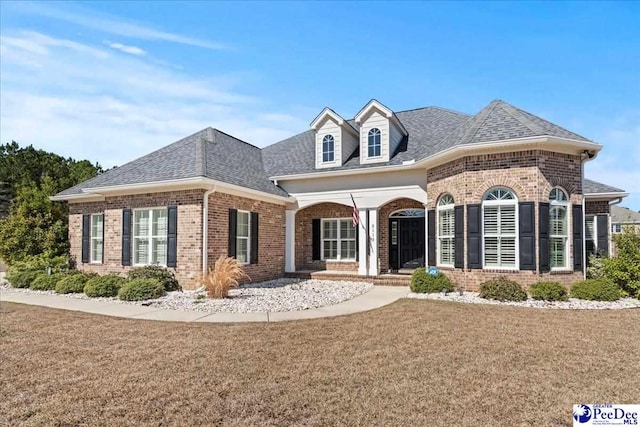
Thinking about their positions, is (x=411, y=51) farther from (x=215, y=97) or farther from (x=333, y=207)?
(x=333, y=207)

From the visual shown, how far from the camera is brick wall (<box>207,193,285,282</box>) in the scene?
12.0 metres

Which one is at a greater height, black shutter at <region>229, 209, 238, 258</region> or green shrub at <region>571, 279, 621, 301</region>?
black shutter at <region>229, 209, 238, 258</region>

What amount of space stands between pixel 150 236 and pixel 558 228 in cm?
1261

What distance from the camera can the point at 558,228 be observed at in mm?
10781

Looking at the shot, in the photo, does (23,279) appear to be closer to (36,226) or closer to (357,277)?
(36,226)

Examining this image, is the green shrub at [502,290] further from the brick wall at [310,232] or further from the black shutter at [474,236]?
the brick wall at [310,232]

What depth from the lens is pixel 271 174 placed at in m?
16.2

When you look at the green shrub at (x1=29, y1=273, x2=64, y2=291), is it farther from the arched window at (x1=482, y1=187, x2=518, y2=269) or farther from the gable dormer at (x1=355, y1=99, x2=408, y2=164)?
the arched window at (x1=482, y1=187, x2=518, y2=269)

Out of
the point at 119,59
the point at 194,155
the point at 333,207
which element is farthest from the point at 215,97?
the point at 333,207

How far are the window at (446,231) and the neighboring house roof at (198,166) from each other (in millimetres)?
6289

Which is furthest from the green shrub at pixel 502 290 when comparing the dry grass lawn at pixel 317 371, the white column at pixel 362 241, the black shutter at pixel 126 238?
the black shutter at pixel 126 238

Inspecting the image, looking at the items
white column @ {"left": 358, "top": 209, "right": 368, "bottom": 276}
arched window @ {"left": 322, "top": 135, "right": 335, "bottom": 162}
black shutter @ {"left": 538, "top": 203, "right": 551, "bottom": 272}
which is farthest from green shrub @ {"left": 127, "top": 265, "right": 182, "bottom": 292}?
black shutter @ {"left": 538, "top": 203, "right": 551, "bottom": 272}

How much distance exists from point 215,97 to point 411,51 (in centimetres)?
631

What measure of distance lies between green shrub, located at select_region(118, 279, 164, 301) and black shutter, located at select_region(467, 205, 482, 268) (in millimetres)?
8932
